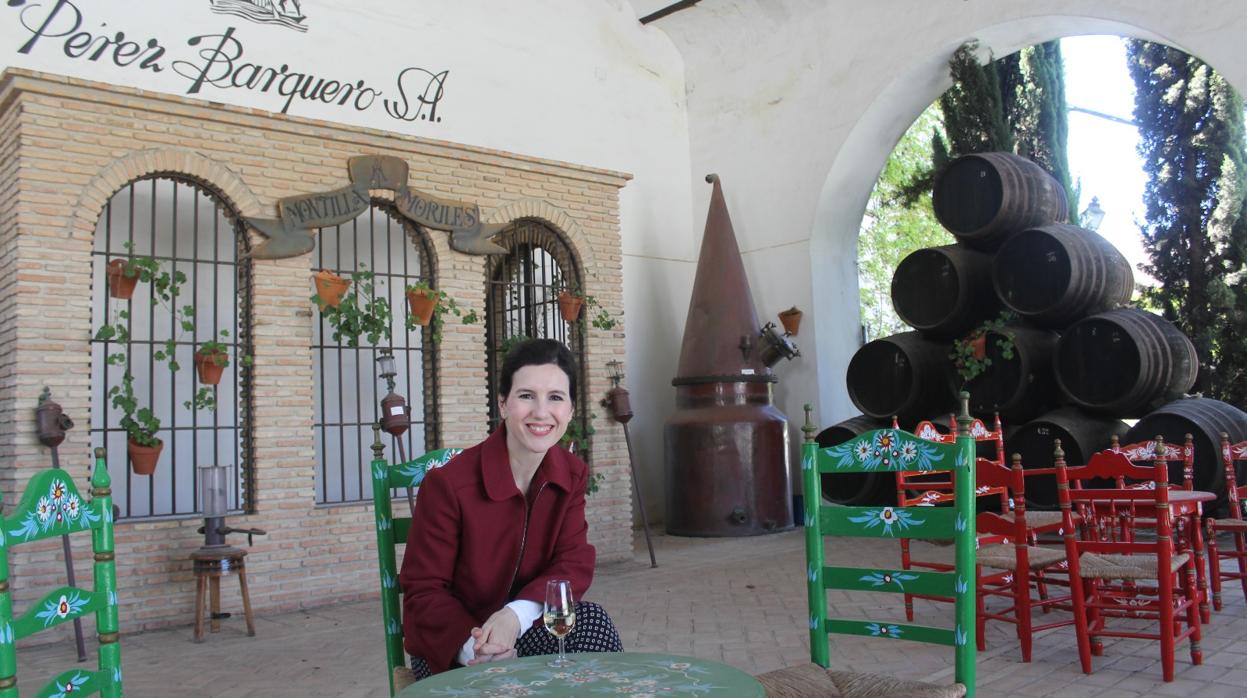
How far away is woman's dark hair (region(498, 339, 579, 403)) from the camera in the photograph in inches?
96.6

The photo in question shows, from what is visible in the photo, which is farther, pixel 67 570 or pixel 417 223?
pixel 417 223

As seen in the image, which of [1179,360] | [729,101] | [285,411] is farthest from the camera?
[729,101]

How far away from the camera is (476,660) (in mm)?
2152

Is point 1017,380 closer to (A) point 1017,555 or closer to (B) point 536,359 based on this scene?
(A) point 1017,555

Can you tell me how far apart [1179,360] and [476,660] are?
6511 millimetres

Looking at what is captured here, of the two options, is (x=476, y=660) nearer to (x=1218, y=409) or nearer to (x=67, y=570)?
(x=67, y=570)

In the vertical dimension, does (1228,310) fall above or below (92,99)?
below

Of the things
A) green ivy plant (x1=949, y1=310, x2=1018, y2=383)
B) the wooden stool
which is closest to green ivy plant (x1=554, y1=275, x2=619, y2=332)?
green ivy plant (x1=949, y1=310, x2=1018, y2=383)

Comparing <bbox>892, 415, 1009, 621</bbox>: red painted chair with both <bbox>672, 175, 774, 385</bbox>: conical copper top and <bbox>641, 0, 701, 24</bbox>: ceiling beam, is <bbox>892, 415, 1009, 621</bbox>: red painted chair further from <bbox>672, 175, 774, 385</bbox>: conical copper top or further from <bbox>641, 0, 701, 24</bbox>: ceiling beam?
<bbox>641, 0, 701, 24</bbox>: ceiling beam

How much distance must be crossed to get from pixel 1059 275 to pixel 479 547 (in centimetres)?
626

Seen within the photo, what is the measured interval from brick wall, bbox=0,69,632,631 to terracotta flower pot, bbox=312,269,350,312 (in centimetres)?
10

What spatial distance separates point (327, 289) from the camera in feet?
21.9

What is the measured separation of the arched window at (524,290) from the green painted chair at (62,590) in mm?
6150

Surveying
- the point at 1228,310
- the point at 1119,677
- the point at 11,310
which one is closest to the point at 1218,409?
the point at 1119,677
